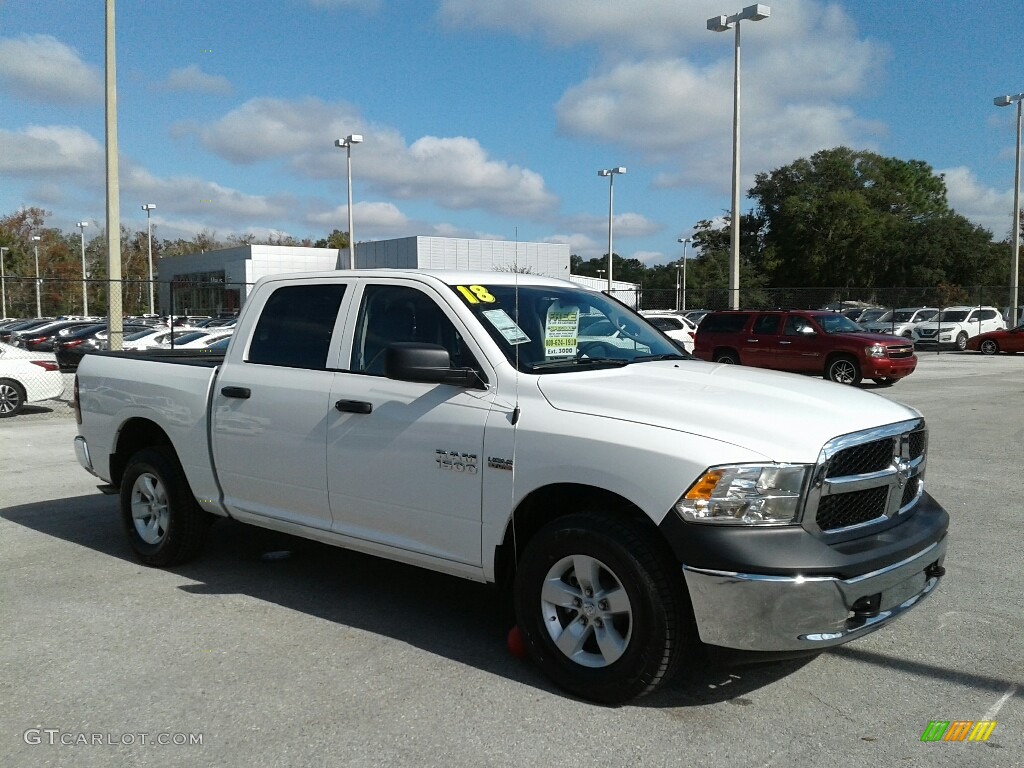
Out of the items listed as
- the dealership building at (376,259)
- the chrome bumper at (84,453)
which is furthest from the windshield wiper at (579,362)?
the dealership building at (376,259)

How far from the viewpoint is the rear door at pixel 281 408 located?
492 centimetres

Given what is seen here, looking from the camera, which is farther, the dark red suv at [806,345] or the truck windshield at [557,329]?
the dark red suv at [806,345]

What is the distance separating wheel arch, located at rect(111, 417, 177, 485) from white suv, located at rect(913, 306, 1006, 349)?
3487 cm

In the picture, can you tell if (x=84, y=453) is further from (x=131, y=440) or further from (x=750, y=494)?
(x=750, y=494)

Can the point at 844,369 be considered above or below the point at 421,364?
below

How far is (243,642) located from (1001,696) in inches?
141

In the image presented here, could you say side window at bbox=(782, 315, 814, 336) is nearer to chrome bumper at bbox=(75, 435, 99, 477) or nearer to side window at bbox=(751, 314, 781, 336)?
side window at bbox=(751, 314, 781, 336)

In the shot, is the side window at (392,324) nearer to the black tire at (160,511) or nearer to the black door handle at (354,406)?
the black door handle at (354,406)

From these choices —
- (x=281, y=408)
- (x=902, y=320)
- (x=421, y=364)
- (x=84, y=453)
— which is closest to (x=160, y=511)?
(x=84, y=453)

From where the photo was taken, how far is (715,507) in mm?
3521

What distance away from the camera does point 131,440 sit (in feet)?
20.8

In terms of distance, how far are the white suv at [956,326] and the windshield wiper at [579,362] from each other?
34.7 m

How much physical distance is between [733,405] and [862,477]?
1.99 feet

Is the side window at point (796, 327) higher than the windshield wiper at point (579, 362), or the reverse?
the side window at point (796, 327)
